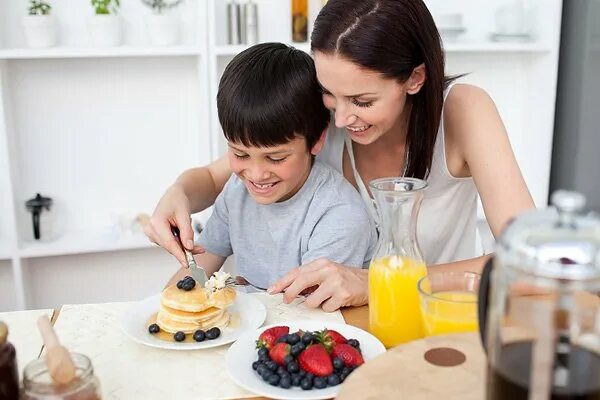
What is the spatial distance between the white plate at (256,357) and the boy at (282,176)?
352 mm

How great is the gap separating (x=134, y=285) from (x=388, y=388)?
7.71ft

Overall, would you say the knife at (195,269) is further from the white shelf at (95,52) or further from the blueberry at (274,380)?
the white shelf at (95,52)

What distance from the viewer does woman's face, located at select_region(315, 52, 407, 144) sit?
4.81ft

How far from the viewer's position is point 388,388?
2.92 feet

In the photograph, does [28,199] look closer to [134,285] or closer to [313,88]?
[134,285]

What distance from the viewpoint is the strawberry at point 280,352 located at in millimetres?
1047

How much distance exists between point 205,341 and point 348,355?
257 millimetres

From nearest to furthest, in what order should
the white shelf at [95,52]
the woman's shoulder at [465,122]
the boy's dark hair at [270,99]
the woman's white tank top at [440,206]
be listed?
the boy's dark hair at [270,99] < the woman's shoulder at [465,122] < the woman's white tank top at [440,206] < the white shelf at [95,52]

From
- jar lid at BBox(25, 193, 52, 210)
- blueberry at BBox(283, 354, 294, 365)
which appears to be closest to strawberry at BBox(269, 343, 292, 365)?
blueberry at BBox(283, 354, 294, 365)

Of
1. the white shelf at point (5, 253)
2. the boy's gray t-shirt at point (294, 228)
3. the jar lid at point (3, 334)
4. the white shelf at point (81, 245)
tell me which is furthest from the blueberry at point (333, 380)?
the white shelf at point (5, 253)

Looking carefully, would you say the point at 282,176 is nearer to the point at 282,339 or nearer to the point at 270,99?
the point at 270,99

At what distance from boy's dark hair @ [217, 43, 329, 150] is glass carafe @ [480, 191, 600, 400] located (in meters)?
0.88

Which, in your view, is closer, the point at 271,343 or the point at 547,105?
the point at 271,343

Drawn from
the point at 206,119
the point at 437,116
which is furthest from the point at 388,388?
the point at 206,119
